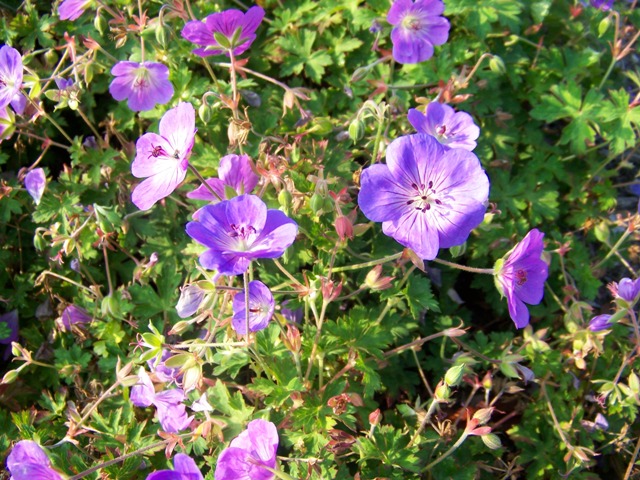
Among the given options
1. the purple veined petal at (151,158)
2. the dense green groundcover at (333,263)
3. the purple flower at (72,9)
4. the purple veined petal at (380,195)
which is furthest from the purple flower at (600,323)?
the purple flower at (72,9)

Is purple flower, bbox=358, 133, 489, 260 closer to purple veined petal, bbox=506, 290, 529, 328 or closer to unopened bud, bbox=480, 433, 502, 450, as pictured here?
purple veined petal, bbox=506, 290, 529, 328

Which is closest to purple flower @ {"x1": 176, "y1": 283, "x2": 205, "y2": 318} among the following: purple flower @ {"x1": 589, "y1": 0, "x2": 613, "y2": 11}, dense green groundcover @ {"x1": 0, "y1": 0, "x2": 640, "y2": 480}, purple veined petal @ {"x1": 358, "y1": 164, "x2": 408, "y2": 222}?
dense green groundcover @ {"x1": 0, "y1": 0, "x2": 640, "y2": 480}

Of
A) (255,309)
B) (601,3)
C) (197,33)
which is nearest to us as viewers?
(255,309)

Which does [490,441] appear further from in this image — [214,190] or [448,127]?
[214,190]

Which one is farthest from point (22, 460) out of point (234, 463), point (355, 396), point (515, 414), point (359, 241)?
point (515, 414)

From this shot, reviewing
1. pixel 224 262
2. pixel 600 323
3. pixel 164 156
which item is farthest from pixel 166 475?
pixel 600 323

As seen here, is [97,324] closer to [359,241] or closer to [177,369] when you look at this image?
[177,369]
